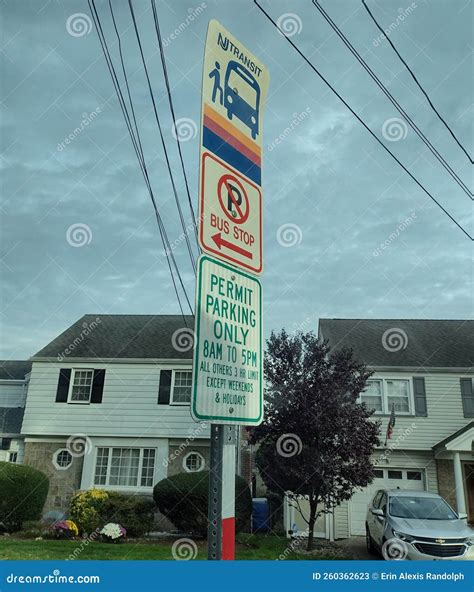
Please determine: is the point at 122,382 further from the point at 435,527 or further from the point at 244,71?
the point at 244,71

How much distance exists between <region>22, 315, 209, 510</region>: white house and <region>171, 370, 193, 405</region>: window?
4 centimetres

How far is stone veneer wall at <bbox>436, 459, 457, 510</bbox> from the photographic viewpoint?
18250 mm

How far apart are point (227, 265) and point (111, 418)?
18885 mm

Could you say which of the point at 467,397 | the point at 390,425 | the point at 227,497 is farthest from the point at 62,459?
the point at 227,497

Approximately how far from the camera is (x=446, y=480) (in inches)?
729

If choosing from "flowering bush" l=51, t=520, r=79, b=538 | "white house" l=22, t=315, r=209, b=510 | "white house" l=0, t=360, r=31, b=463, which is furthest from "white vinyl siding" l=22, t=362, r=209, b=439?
"flowering bush" l=51, t=520, r=79, b=538

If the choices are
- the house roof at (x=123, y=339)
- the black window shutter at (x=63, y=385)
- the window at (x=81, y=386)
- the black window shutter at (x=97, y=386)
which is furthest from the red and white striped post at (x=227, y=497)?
the black window shutter at (x=63, y=385)

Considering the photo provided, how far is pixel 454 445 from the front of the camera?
1764cm

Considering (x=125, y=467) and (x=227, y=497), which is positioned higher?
(x=227, y=497)

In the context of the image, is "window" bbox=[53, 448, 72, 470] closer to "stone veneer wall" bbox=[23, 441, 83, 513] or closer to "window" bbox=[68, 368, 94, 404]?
"stone veneer wall" bbox=[23, 441, 83, 513]

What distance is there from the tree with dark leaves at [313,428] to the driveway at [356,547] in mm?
1294

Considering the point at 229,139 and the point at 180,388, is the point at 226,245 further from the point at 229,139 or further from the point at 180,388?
the point at 180,388

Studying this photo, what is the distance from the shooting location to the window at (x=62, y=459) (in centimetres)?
1941

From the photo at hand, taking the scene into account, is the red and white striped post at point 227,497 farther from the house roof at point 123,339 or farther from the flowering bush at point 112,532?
the house roof at point 123,339
